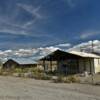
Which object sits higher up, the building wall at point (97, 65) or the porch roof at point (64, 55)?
the porch roof at point (64, 55)

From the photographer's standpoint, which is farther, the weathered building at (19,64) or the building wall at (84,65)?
the weathered building at (19,64)

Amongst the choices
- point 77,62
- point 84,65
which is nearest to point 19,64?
point 77,62

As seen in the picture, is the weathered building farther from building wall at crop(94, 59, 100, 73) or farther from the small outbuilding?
building wall at crop(94, 59, 100, 73)

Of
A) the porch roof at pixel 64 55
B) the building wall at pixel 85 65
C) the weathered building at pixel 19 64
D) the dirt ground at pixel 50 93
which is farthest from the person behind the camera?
the weathered building at pixel 19 64

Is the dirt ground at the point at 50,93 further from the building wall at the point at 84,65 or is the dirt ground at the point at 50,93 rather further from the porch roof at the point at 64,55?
the building wall at the point at 84,65

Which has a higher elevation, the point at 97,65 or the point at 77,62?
the point at 77,62

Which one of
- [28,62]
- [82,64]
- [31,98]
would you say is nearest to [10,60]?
[28,62]

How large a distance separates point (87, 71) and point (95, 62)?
2.16m

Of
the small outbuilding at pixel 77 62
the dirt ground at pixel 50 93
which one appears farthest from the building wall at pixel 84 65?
the dirt ground at pixel 50 93

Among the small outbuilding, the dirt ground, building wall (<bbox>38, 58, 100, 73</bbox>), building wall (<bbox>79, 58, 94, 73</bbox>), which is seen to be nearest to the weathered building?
the small outbuilding

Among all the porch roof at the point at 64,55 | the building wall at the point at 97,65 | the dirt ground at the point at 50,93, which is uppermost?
the porch roof at the point at 64,55

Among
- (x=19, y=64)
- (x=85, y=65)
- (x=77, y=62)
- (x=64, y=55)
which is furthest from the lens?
(x=19, y=64)

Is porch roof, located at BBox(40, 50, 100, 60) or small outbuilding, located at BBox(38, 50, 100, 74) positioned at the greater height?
porch roof, located at BBox(40, 50, 100, 60)

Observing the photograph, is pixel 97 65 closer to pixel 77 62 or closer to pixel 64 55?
pixel 77 62
